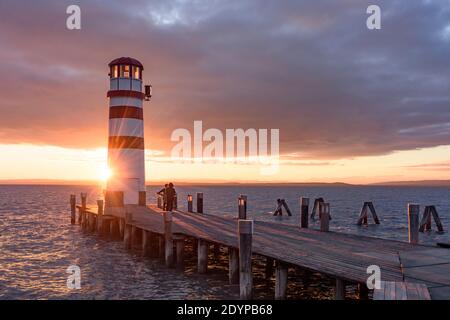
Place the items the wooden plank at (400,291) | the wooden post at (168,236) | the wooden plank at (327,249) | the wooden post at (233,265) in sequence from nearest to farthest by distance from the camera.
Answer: the wooden plank at (400,291) < the wooden plank at (327,249) < the wooden post at (233,265) < the wooden post at (168,236)

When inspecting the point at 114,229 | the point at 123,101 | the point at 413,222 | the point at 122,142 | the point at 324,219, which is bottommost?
the point at 114,229

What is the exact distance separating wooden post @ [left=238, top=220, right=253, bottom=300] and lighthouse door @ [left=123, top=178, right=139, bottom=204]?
19726 mm

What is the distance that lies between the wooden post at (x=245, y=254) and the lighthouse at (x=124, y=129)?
63.5ft

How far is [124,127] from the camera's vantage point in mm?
29094

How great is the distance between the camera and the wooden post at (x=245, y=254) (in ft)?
37.9

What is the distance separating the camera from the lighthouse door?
3011cm

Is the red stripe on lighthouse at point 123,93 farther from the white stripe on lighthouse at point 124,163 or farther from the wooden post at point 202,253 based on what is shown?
the wooden post at point 202,253

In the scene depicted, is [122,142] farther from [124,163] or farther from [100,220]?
[100,220]

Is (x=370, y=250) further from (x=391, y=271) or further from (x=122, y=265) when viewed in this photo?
(x=122, y=265)

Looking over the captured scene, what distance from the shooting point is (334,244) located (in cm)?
1416

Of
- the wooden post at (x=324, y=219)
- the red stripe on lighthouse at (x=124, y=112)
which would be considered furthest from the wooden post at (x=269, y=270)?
the red stripe on lighthouse at (x=124, y=112)

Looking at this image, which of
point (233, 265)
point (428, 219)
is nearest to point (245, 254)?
point (233, 265)

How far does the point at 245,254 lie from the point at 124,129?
64.2 ft

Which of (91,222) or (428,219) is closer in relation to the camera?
(91,222)
